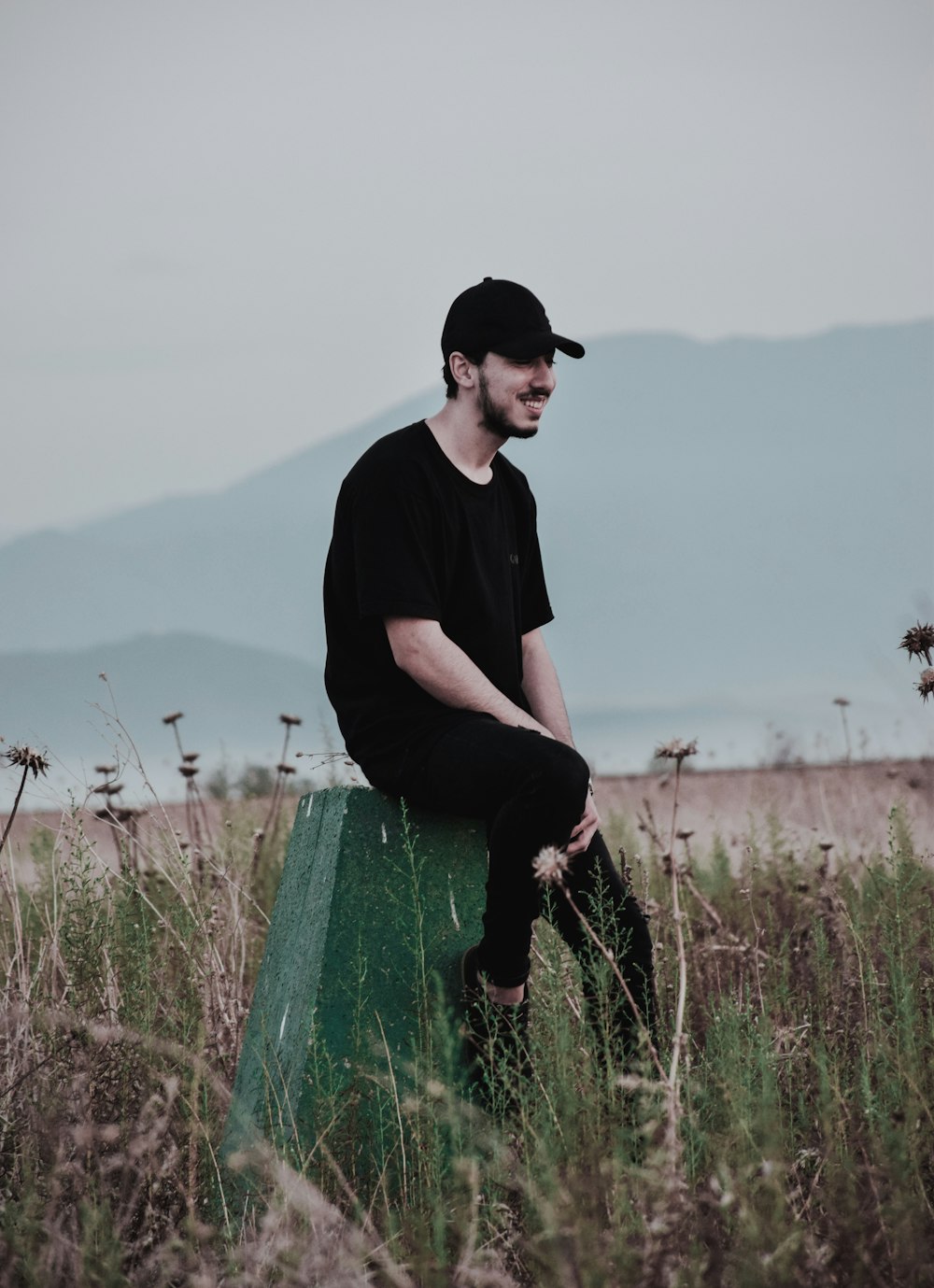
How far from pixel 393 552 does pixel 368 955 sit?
1163 millimetres

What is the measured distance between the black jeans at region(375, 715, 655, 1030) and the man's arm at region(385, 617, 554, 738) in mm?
61

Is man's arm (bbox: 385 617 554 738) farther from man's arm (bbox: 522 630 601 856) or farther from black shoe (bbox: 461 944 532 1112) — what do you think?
black shoe (bbox: 461 944 532 1112)

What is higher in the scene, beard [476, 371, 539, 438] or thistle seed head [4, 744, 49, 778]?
beard [476, 371, 539, 438]

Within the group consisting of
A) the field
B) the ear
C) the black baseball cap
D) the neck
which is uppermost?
the black baseball cap

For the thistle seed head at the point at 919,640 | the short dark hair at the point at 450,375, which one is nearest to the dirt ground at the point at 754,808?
the thistle seed head at the point at 919,640

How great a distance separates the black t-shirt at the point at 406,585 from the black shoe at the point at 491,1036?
0.62m

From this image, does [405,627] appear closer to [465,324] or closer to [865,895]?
[465,324]

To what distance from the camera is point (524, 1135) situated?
3393 mm

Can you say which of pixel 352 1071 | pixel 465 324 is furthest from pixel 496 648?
pixel 352 1071

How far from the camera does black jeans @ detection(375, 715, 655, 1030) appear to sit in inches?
147

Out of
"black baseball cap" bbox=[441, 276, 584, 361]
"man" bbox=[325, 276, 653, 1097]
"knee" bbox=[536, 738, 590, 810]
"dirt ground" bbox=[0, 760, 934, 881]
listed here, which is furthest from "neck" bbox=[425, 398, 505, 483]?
"dirt ground" bbox=[0, 760, 934, 881]

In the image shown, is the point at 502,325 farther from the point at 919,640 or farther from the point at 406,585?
the point at 919,640

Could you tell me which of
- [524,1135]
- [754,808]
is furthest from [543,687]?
[754,808]

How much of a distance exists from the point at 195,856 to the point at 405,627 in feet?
10.8
